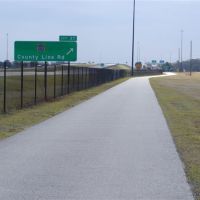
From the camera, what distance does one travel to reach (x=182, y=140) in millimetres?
14375

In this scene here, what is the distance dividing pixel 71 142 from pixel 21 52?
74.3 ft

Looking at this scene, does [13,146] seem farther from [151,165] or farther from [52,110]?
[52,110]

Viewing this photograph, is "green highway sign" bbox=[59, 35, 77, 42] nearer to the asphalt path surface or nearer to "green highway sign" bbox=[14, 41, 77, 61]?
"green highway sign" bbox=[14, 41, 77, 61]

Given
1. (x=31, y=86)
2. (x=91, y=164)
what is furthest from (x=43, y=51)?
(x=91, y=164)

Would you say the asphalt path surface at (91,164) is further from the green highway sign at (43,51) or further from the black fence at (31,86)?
the green highway sign at (43,51)

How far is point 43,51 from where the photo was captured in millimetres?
36375

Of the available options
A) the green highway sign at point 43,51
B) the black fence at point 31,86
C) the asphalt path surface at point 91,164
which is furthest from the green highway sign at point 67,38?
the asphalt path surface at point 91,164

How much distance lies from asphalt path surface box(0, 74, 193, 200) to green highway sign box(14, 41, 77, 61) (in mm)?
18483

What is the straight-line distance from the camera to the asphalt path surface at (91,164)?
8.04 meters

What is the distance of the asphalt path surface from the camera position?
8039mm

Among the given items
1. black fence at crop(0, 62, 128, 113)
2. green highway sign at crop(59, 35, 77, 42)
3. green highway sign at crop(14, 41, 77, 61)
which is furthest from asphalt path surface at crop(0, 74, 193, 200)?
green highway sign at crop(59, 35, 77, 42)

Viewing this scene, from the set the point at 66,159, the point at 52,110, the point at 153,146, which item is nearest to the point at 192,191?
the point at 66,159

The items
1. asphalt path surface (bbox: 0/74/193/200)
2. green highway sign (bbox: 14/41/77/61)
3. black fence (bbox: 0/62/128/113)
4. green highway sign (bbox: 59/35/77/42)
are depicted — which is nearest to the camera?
asphalt path surface (bbox: 0/74/193/200)

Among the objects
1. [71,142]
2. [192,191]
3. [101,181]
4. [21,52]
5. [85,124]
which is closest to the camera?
[192,191]
